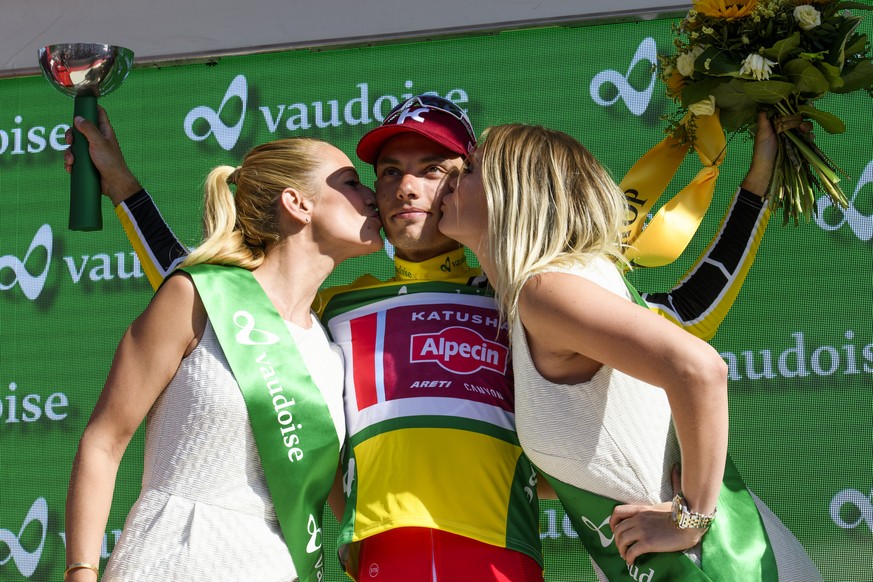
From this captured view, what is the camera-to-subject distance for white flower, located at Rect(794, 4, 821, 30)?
236cm

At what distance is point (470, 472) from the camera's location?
7.43 ft

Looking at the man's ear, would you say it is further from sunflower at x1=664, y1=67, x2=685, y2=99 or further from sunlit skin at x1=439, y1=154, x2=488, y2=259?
sunflower at x1=664, y1=67, x2=685, y2=99

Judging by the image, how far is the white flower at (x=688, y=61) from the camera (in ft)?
8.16

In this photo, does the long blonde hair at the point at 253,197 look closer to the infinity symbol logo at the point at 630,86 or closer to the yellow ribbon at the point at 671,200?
the yellow ribbon at the point at 671,200

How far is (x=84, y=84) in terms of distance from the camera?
2727mm

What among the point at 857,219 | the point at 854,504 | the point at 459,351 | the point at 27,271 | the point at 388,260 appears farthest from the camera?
the point at 27,271

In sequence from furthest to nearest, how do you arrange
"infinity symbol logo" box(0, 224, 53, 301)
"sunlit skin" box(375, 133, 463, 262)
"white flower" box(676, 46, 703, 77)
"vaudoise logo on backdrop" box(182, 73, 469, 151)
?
"infinity symbol logo" box(0, 224, 53, 301), "vaudoise logo on backdrop" box(182, 73, 469, 151), "sunlit skin" box(375, 133, 463, 262), "white flower" box(676, 46, 703, 77)

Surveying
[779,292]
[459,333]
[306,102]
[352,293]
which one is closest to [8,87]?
[306,102]

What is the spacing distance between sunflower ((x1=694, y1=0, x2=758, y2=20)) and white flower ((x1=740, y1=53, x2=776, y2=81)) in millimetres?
110

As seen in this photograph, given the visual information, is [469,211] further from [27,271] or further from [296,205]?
[27,271]

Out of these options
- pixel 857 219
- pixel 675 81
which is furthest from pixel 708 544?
pixel 857 219

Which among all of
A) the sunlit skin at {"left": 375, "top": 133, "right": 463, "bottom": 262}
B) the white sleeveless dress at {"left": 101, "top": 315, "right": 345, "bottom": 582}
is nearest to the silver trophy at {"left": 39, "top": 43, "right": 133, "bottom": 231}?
the white sleeveless dress at {"left": 101, "top": 315, "right": 345, "bottom": 582}

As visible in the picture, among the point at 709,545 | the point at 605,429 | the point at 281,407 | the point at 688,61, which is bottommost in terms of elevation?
the point at 709,545

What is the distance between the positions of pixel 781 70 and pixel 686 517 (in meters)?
1.12
